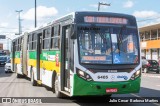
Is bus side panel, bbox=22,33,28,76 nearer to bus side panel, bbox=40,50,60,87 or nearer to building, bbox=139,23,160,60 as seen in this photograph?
bus side panel, bbox=40,50,60,87

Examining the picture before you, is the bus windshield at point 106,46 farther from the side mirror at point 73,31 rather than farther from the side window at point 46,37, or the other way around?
the side window at point 46,37

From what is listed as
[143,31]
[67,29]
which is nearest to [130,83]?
[67,29]

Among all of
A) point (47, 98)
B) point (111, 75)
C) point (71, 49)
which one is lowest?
point (47, 98)

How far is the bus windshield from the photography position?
1189 centimetres

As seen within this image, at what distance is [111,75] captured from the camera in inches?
467

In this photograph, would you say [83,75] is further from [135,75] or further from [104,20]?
[104,20]

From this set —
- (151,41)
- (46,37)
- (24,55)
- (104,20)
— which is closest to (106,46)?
(104,20)

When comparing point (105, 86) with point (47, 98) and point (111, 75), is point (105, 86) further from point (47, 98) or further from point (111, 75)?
point (47, 98)

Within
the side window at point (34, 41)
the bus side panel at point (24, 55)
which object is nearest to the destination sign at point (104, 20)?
the side window at point (34, 41)

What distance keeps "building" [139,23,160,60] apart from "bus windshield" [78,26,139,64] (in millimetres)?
40963

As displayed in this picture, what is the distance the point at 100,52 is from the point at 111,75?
31.0 inches

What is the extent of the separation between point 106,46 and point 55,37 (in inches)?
132

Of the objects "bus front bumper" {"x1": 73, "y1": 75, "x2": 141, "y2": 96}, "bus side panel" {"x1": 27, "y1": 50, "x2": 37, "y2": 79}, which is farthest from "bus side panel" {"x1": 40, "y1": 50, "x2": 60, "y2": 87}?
"bus front bumper" {"x1": 73, "y1": 75, "x2": 141, "y2": 96}

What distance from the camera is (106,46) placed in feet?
39.4
